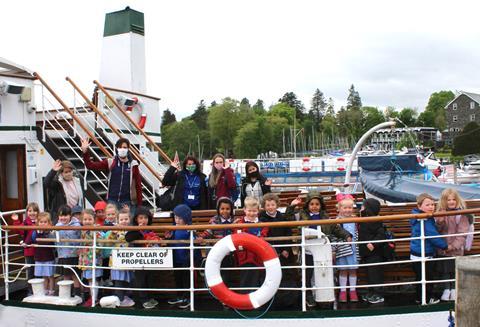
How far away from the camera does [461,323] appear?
332 cm

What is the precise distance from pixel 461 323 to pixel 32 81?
23.2 feet

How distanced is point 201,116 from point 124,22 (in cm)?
10821

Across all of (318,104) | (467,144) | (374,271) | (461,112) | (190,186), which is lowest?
(374,271)

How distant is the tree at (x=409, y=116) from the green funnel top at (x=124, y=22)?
375 feet

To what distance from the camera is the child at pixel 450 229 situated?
4707 mm

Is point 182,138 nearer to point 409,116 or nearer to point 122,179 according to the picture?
point 409,116

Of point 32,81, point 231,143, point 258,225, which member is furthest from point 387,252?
point 231,143

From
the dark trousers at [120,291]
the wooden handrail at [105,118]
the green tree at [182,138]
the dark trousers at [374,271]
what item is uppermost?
the green tree at [182,138]

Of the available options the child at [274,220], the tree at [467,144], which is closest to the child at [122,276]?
the child at [274,220]

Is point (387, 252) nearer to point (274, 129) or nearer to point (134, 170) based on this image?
point (134, 170)

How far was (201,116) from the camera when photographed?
389 feet

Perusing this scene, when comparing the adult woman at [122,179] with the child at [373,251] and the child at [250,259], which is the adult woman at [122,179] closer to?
the child at [250,259]

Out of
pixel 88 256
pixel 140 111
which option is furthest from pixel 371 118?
pixel 88 256

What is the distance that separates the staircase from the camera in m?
7.67
